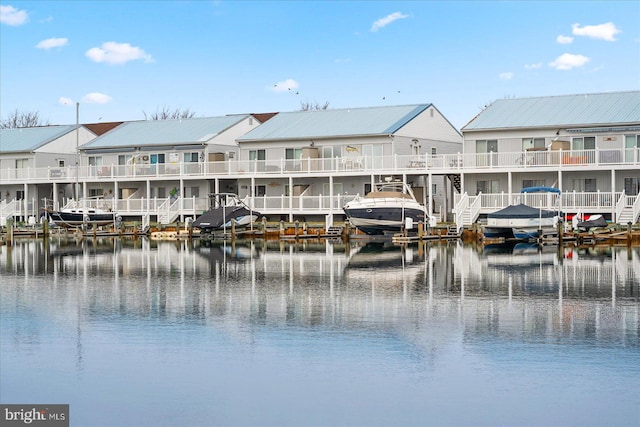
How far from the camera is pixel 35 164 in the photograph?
2761 inches

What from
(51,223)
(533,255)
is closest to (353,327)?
(533,255)

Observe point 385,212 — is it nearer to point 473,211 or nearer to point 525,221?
point 473,211

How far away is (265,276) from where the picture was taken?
100.0 ft

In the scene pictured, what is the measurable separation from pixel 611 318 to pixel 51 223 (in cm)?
4806

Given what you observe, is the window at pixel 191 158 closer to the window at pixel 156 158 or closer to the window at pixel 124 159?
the window at pixel 156 158

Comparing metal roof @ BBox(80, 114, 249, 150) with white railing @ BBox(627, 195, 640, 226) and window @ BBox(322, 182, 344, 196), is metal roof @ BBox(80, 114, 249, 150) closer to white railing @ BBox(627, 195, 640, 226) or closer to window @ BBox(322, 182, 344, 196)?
window @ BBox(322, 182, 344, 196)

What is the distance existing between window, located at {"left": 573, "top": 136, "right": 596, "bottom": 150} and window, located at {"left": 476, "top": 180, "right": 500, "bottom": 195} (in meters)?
4.91

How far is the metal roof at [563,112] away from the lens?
174 feet

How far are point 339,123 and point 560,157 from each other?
54.0ft

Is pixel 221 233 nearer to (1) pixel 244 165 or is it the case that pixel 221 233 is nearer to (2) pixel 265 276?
(1) pixel 244 165

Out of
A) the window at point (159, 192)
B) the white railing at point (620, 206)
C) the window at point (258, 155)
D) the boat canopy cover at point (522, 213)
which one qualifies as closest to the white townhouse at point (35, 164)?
the window at point (159, 192)

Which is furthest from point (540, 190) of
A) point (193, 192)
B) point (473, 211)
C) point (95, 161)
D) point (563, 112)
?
point (95, 161)

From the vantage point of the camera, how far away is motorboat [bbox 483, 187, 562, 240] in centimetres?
4622

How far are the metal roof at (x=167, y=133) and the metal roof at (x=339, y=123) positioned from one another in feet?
12.3
